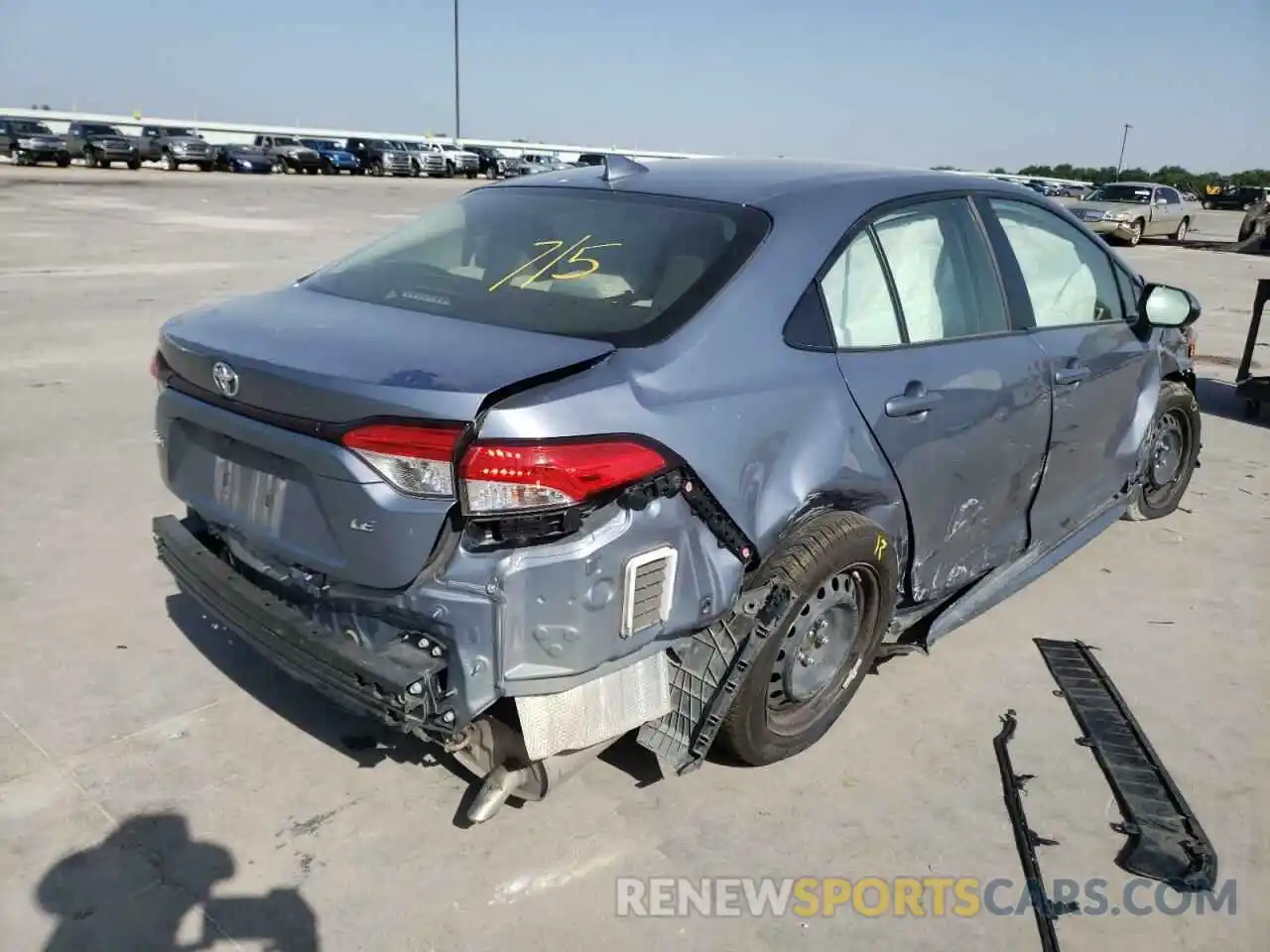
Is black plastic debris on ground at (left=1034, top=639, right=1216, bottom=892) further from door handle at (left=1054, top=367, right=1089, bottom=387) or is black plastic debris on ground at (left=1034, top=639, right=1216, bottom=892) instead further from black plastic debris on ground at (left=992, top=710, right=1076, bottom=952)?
door handle at (left=1054, top=367, right=1089, bottom=387)

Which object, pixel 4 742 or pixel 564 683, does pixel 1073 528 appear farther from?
pixel 4 742

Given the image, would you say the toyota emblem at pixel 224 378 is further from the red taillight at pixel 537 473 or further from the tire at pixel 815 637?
the tire at pixel 815 637

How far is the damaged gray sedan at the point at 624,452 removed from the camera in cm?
225

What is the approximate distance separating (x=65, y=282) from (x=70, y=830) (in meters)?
10.5

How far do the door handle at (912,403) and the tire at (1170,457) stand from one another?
2.28m

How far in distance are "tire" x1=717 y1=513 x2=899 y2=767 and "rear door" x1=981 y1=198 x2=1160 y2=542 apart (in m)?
1.09

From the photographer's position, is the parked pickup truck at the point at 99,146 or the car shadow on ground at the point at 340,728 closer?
the car shadow on ground at the point at 340,728

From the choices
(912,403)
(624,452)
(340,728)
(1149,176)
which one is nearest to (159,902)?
(340,728)

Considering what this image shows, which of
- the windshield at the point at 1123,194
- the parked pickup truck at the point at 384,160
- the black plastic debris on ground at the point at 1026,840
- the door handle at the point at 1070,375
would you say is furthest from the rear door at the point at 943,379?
the parked pickup truck at the point at 384,160

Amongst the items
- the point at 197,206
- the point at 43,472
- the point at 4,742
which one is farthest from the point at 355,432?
the point at 197,206

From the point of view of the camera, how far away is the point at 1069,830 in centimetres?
282

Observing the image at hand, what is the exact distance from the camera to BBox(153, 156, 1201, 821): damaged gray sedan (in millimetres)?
2252

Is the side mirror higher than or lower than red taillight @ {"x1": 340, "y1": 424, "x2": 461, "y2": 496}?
higher

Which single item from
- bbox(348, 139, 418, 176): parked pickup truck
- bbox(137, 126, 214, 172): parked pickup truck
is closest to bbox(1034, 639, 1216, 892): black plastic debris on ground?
bbox(137, 126, 214, 172): parked pickup truck
